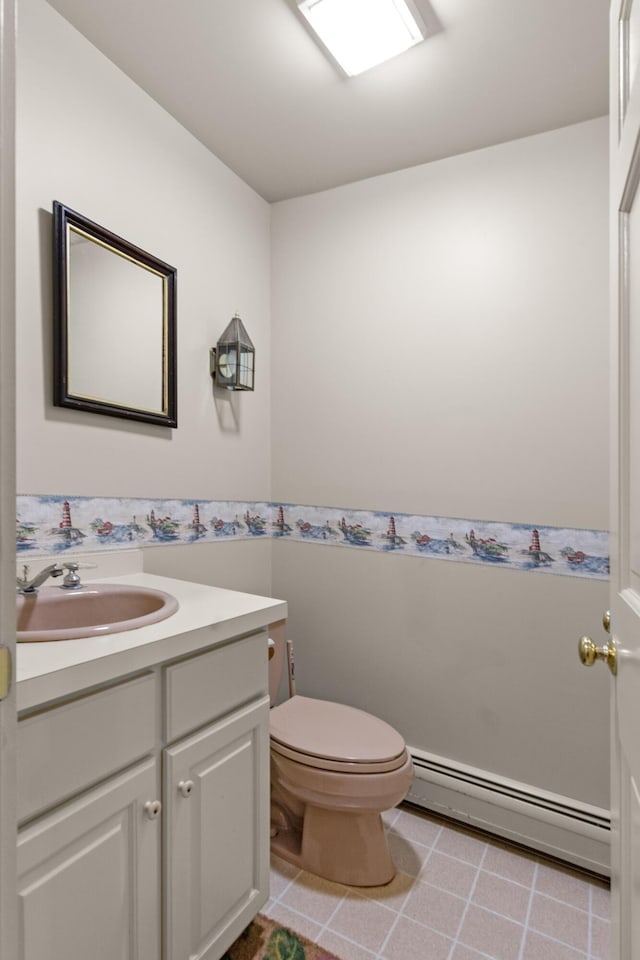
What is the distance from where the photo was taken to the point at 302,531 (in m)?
2.22

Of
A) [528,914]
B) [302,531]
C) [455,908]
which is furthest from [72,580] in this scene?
[528,914]

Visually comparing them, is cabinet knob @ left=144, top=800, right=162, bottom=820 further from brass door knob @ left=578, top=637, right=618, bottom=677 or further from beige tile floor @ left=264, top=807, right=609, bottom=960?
brass door knob @ left=578, top=637, right=618, bottom=677

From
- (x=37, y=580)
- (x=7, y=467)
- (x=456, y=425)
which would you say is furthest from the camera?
(x=456, y=425)

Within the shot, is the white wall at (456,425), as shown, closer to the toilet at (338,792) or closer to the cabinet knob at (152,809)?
the toilet at (338,792)

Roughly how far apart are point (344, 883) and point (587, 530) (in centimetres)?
134

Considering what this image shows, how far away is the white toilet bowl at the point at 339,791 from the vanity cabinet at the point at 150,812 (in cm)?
25

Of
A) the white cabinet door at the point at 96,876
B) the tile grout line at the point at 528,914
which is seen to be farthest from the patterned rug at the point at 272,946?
the tile grout line at the point at 528,914

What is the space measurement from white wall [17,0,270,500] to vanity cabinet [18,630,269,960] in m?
0.70

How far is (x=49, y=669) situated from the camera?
0.81 metres

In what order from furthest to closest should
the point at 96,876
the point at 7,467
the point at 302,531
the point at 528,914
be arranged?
the point at 302,531 < the point at 528,914 < the point at 96,876 < the point at 7,467

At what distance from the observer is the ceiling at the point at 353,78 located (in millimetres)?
1366

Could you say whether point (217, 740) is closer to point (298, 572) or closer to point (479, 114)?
point (298, 572)

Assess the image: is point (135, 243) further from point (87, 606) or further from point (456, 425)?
point (456, 425)

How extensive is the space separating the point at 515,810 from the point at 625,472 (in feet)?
4.96
